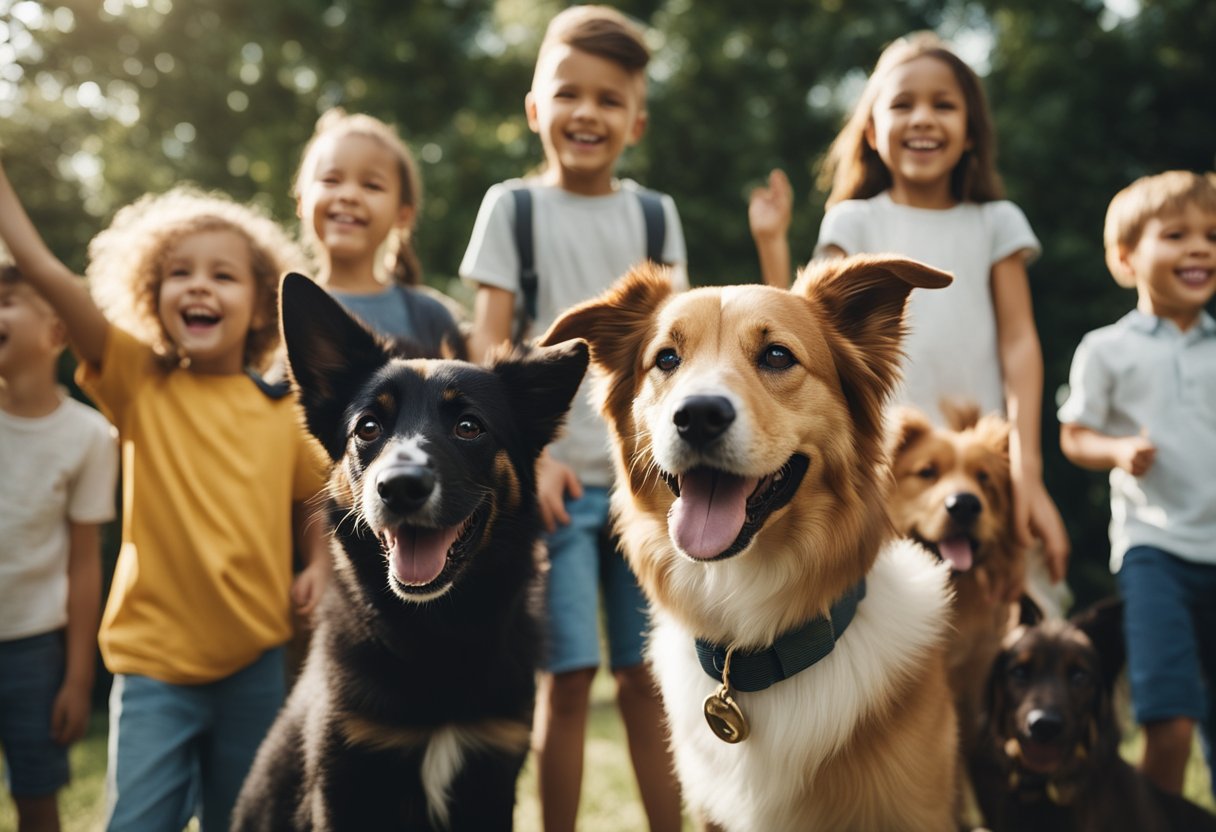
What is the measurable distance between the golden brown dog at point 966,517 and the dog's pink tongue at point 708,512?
1.55 m

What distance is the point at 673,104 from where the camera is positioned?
15023mm

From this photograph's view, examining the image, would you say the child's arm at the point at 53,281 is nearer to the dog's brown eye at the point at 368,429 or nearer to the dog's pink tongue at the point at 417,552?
the dog's brown eye at the point at 368,429

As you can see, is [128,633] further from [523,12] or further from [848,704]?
[523,12]

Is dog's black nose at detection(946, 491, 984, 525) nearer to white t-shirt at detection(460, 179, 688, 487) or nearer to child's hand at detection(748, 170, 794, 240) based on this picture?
child's hand at detection(748, 170, 794, 240)

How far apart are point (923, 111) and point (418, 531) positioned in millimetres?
2669

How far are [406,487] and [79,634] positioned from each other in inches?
87.1

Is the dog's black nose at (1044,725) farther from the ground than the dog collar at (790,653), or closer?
closer

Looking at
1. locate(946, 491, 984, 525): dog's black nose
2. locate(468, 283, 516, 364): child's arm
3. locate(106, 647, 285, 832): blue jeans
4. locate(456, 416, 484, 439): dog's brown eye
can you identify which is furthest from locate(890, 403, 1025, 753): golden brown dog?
locate(106, 647, 285, 832): blue jeans

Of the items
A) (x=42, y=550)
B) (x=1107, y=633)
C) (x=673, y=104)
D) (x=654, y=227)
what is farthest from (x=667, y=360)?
(x=673, y=104)

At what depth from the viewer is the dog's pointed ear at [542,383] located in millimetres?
3186

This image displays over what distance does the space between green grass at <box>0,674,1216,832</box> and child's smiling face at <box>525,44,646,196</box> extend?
277cm

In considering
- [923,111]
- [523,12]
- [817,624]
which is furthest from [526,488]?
[523,12]

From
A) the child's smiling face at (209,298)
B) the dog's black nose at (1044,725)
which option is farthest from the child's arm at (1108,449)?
the child's smiling face at (209,298)

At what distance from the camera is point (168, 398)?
12.5ft
